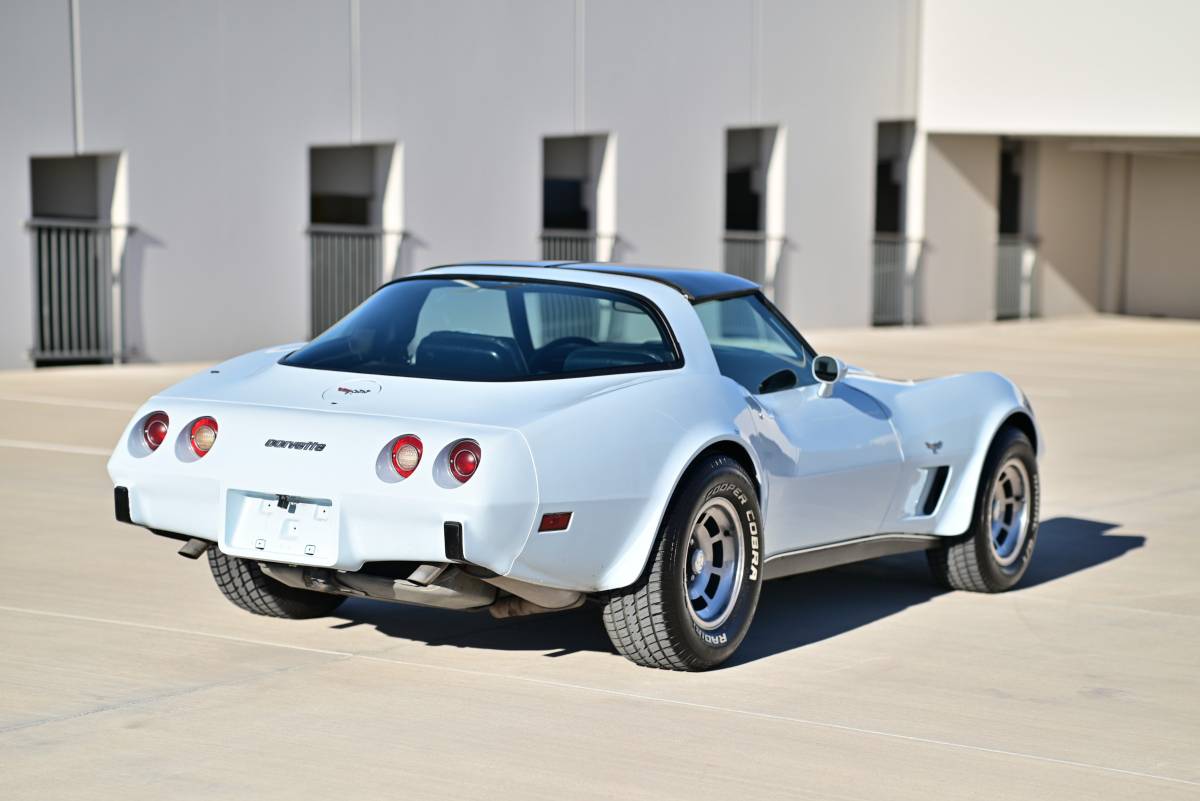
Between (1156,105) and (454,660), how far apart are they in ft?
79.2

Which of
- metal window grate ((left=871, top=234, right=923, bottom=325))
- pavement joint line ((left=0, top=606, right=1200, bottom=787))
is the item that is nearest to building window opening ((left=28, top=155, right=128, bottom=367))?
pavement joint line ((left=0, top=606, right=1200, bottom=787))

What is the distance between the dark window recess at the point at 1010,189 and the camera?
32844 millimetres

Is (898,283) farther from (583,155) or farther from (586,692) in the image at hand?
(586,692)

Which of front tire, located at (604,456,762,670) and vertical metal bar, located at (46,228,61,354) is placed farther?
vertical metal bar, located at (46,228,61,354)

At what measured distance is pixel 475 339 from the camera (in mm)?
6137

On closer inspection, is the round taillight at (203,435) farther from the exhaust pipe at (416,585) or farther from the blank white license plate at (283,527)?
the exhaust pipe at (416,585)

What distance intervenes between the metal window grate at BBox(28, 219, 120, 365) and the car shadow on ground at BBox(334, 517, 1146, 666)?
12.5 m

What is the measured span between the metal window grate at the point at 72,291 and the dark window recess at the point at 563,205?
6.86 meters

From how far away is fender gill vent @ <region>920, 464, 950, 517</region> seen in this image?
734 cm

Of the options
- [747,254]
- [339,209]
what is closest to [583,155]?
[747,254]

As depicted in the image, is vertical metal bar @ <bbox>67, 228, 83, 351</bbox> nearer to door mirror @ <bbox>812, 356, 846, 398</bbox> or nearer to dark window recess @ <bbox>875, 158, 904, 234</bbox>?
door mirror @ <bbox>812, 356, 846, 398</bbox>

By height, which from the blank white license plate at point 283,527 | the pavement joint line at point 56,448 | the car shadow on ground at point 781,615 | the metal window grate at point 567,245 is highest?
the metal window grate at point 567,245

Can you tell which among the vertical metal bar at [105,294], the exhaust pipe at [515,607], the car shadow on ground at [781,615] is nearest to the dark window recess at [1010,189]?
the vertical metal bar at [105,294]

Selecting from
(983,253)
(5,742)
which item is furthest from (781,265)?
(5,742)
